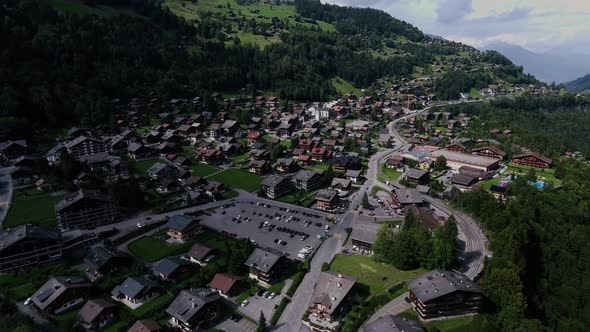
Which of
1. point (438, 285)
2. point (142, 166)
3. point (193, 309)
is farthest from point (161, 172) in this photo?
point (438, 285)

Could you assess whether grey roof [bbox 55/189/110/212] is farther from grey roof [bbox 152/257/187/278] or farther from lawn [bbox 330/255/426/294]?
lawn [bbox 330/255/426/294]

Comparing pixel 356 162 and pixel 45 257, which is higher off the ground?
pixel 356 162

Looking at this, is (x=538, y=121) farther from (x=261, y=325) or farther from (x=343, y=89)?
(x=261, y=325)

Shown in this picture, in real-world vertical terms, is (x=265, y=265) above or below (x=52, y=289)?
above

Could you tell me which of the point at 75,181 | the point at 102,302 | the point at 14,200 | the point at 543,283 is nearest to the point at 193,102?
the point at 75,181

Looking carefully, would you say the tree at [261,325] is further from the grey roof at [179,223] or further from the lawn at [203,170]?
the lawn at [203,170]

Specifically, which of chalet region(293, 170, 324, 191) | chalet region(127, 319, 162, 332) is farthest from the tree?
chalet region(293, 170, 324, 191)

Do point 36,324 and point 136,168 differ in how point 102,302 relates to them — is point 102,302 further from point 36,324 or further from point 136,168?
point 136,168
